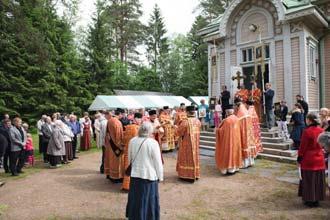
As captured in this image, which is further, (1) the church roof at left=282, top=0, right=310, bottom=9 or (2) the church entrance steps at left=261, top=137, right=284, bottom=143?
A: (1) the church roof at left=282, top=0, right=310, bottom=9

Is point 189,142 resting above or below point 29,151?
above

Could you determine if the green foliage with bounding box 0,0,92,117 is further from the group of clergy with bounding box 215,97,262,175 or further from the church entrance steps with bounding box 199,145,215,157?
the group of clergy with bounding box 215,97,262,175

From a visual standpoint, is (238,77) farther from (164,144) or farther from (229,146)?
(229,146)

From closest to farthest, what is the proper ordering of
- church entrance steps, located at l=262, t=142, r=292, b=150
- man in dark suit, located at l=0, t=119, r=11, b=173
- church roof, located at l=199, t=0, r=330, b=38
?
man in dark suit, located at l=0, t=119, r=11, b=173
church entrance steps, located at l=262, t=142, r=292, b=150
church roof, located at l=199, t=0, r=330, b=38

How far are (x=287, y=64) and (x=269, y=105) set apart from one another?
2.48m

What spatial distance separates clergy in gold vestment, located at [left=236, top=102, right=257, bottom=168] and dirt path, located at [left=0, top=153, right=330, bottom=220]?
814 millimetres

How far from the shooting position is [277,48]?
14.5 meters

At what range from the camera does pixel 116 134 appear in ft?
27.1

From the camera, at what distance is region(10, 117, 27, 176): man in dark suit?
9938 millimetres

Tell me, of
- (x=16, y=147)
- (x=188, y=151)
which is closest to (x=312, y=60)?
(x=188, y=151)

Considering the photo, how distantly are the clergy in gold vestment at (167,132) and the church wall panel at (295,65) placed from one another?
209 inches

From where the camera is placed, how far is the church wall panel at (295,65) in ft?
45.3

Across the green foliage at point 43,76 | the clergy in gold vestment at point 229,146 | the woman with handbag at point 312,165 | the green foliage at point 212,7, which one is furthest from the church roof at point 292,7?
the green foliage at point 212,7

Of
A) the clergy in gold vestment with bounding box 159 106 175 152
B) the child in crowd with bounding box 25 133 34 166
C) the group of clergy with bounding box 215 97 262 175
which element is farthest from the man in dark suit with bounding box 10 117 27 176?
the group of clergy with bounding box 215 97 262 175
